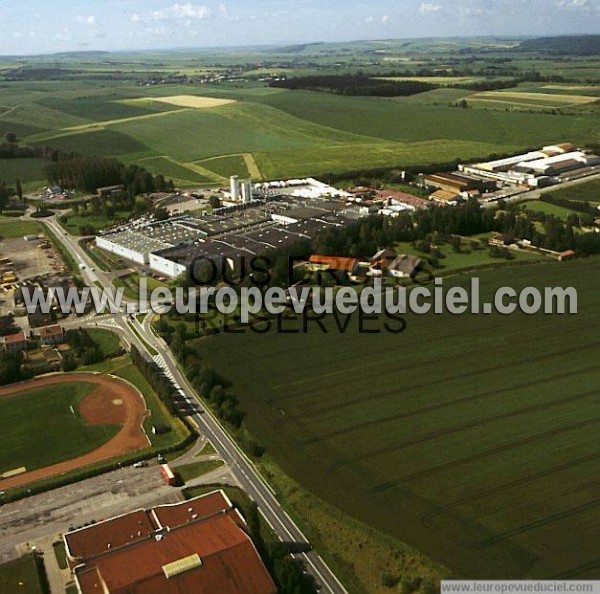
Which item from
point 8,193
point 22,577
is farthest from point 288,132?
point 22,577

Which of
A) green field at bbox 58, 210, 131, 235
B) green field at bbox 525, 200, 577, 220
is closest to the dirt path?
green field at bbox 58, 210, 131, 235

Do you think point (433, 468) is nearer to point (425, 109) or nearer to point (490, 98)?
point (425, 109)

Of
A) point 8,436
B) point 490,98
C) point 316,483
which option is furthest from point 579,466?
point 490,98

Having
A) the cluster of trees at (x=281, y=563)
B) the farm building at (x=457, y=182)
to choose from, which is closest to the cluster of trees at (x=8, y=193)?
the farm building at (x=457, y=182)

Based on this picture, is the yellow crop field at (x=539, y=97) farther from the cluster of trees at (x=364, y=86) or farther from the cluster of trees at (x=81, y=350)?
the cluster of trees at (x=81, y=350)

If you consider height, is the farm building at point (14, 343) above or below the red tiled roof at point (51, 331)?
below

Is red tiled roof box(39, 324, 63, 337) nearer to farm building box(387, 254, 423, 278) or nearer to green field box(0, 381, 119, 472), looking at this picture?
green field box(0, 381, 119, 472)
